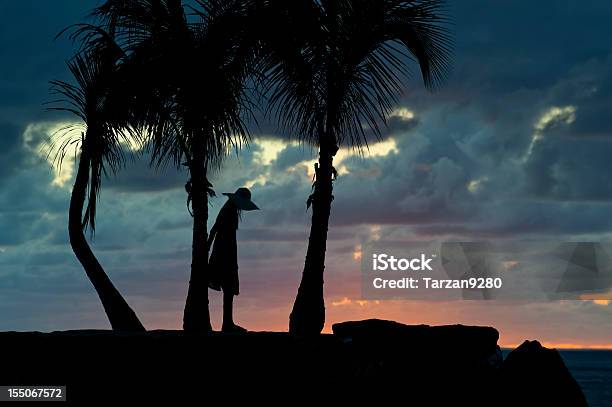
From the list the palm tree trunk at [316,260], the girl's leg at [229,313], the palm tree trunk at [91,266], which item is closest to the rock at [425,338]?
the palm tree trunk at [316,260]

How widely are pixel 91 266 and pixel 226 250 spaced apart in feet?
13.5

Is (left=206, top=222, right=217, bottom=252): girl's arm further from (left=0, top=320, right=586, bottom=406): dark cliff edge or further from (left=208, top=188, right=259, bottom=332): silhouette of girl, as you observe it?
(left=0, top=320, right=586, bottom=406): dark cliff edge

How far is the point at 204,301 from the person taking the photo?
15852mm

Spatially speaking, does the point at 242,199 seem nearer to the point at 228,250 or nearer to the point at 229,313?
the point at 228,250

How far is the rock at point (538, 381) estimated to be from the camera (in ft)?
42.9

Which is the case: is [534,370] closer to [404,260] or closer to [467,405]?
[467,405]

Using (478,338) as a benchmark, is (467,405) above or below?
below

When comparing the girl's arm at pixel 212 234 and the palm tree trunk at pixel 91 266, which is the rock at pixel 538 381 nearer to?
the girl's arm at pixel 212 234

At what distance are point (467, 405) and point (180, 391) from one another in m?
4.39

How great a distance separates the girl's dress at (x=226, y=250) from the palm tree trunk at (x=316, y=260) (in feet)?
4.11

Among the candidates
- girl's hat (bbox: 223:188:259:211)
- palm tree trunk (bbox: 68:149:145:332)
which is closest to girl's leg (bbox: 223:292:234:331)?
girl's hat (bbox: 223:188:259:211)

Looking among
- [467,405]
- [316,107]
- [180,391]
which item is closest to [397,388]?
[467,405]

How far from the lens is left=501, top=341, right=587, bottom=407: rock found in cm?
1306

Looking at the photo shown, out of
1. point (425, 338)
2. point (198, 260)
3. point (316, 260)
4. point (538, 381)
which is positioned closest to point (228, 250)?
point (198, 260)
